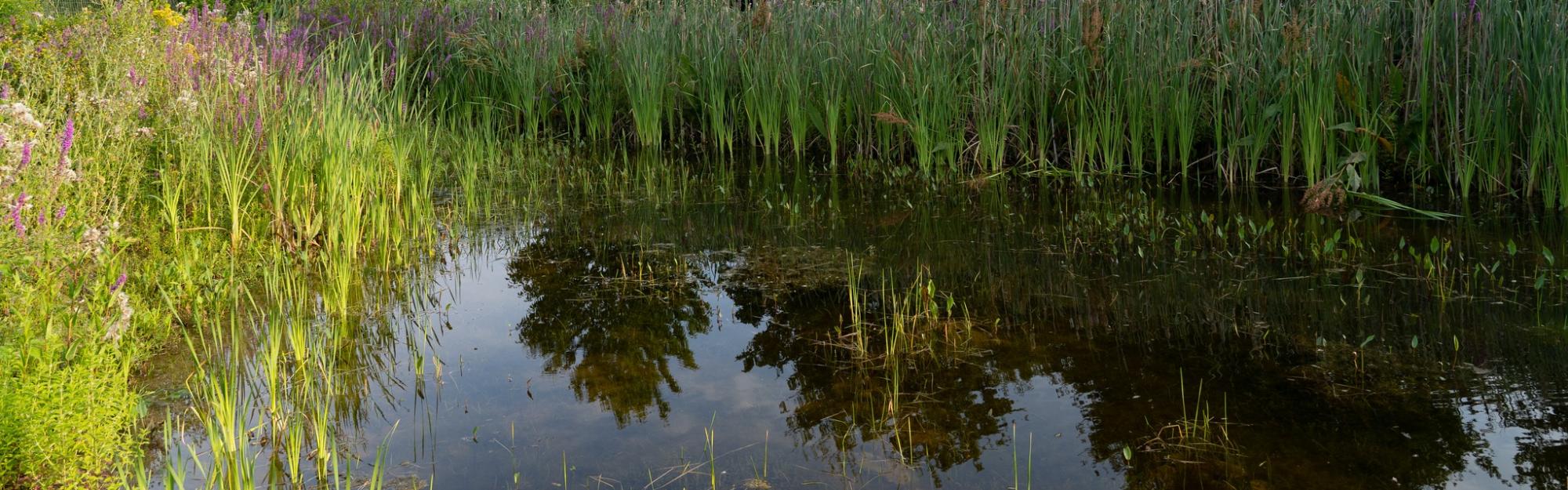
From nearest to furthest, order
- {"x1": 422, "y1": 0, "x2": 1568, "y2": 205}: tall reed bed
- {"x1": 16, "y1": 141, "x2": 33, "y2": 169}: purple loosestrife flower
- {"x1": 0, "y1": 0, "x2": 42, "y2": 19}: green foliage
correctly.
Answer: {"x1": 16, "y1": 141, "x2": 33, "y2": 169}: purple loosestrife flower, {"x1": 422, "y1": 0, "x2": 1568, "y2": 205}: tall reed bed, {"x1": 0, "y1": 0, "x2": 42, "y2": 19}: green foliage

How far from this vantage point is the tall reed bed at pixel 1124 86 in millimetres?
5953

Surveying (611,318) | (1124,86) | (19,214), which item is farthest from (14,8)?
(1124,86)

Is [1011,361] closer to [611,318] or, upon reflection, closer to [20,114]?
[611,318]

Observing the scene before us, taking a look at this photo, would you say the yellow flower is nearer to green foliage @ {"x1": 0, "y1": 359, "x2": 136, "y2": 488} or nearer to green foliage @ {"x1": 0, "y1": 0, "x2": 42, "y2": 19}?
green foliage @ {"x1": 0, "y1": 0, "x2": 42, "y2": 19}

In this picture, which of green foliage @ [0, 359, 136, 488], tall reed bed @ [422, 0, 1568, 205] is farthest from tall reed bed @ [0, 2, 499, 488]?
tall reed bed @ [422, 0, 1568, 205]

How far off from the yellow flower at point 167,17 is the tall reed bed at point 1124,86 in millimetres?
2759

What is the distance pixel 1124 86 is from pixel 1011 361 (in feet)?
12.8

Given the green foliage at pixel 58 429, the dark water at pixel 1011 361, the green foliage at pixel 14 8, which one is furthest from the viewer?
the green foliage at pixel 14 8

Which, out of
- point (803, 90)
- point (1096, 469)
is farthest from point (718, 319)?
point (803, 90)

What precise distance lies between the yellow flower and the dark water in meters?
2.90

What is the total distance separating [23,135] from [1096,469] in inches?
130

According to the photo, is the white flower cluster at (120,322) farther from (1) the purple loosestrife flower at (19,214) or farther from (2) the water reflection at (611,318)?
(2) the water reflection at (611,318)

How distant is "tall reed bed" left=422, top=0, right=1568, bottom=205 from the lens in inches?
234

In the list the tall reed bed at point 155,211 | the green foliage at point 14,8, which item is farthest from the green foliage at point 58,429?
the green foliage at point 14,8
